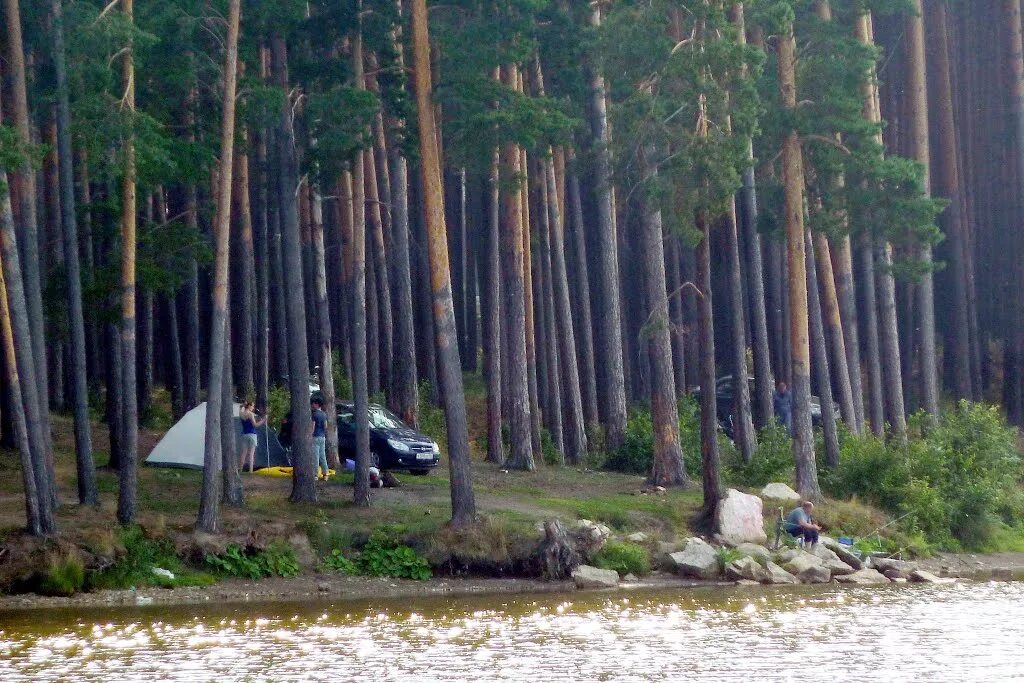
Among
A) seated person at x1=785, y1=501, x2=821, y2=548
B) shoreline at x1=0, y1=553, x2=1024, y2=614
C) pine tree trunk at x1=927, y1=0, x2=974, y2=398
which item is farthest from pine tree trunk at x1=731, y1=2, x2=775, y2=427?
shoreline at x1=0, y1=553, x2=1024, y2=614

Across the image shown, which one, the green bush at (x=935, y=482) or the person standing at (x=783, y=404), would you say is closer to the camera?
the green bush at (x=935, y=482)

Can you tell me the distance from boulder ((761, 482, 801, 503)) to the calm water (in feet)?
17.4

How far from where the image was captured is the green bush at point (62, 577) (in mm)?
19781

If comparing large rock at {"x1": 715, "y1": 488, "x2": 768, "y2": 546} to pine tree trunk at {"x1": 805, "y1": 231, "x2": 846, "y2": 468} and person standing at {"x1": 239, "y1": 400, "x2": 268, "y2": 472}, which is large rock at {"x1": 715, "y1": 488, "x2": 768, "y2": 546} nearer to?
pine tree trunk at {"x1": 805, "y1": 231, "x2": 846, "y2": 468}

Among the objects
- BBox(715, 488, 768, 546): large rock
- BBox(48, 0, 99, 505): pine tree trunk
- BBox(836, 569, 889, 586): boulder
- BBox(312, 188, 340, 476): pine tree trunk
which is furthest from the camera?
BBox(312, 188, 340, 476): pine tree trunk

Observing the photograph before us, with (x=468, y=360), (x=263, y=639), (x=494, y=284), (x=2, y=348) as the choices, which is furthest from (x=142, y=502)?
(x=468, y=360)

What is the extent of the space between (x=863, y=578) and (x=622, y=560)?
13.9ft

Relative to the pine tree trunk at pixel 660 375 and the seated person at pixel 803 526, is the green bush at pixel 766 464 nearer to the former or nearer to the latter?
the pine tree trunk at pixel 660 375

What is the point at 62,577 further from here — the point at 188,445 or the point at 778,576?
the point at 778,576

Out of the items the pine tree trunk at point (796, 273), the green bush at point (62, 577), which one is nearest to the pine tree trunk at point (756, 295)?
the pine tree trunk at point (796, 273)

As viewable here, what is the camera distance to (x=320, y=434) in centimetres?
2650

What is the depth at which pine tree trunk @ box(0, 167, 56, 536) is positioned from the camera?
1944 centimetres

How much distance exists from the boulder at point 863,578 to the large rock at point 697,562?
222 centimetres

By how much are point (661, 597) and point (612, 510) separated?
14.4 ft
